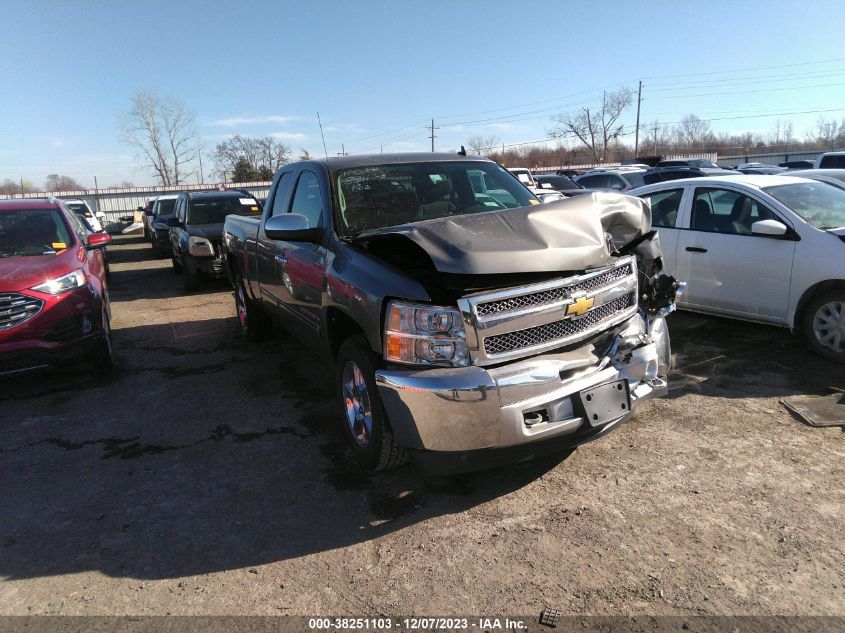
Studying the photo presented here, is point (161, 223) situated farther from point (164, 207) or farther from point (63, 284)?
point (63, 284)

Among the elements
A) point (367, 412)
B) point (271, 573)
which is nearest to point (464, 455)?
point (367, 412)

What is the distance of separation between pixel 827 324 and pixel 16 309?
7198mm

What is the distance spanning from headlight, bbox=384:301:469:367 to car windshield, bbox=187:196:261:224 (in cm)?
947

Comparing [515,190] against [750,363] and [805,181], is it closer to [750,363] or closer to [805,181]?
[750,363]

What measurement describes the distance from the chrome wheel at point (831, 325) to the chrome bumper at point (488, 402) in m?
3.16

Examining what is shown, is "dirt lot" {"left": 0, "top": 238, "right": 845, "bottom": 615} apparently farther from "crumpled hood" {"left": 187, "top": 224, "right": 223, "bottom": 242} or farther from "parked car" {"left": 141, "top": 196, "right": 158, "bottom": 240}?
"parked car" {"left": 141, "top": 196, "right": 158, "bottom": 240}

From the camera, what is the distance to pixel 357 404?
11.6 feet

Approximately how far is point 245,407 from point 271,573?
7.65ft

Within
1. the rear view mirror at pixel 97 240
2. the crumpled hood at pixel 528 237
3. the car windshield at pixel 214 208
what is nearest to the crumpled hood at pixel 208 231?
the car windshield at pixel 214 208

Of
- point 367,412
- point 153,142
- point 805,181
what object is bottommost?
point 367,412

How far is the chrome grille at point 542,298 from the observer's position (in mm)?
2816

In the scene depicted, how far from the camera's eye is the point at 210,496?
11.1 feet

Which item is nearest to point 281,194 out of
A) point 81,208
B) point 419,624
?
point 419,624

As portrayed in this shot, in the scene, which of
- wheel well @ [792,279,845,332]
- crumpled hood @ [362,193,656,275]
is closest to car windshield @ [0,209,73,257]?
crumpled hood @ [362,193,656,275]
